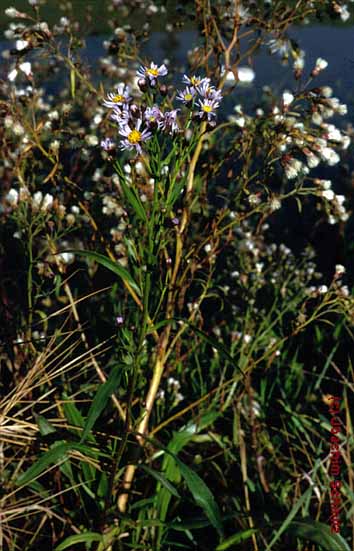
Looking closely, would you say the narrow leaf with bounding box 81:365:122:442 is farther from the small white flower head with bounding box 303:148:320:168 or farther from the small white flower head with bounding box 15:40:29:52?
the small white flower head with bounding box 15:40:29:52

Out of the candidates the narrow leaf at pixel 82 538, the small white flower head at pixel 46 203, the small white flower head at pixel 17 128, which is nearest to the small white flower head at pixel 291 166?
the small white flower head at pixel 46 203

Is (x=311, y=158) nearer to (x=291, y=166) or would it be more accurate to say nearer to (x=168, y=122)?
(x=291, y=166)

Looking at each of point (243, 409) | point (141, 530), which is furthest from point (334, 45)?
point (141, 530)

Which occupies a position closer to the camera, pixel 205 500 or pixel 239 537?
pixel 205 500

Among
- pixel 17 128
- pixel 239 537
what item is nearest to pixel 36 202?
pixel 17 128

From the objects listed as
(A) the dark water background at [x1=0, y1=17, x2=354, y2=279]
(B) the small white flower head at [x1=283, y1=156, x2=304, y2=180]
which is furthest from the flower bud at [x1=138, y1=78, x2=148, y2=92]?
(A) the dark water background at [x1=0, y1=17, x2=354, y2=279]

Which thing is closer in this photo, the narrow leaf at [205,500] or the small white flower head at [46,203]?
the narrow leaf at [205,500]

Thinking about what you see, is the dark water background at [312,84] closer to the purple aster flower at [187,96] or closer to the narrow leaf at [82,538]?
the purple aster flower at [187,96]

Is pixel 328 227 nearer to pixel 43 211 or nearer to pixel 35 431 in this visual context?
pixel 43 211

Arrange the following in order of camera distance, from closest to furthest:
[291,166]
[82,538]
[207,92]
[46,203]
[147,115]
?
[147,115]
[207,92]
[82,538]
[291,166]
[46,203]
